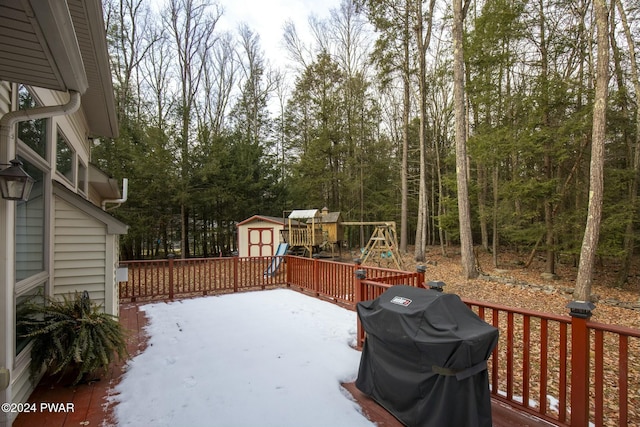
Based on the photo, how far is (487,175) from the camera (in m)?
14.6

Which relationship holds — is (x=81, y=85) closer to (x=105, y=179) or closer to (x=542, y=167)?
(x=105, y=179)

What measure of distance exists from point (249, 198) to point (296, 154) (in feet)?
16.4

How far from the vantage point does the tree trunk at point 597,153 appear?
22.1ft

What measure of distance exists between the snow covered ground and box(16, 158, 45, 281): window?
51.1 inches

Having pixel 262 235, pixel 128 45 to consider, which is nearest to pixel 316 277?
pixel 262 235

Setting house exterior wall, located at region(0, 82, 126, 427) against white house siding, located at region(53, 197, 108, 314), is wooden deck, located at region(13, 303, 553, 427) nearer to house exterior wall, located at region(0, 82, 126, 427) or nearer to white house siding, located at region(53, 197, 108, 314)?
house exterior wall, located at region(0, 82, 126, 427)

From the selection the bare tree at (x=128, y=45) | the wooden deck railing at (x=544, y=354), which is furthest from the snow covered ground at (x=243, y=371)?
the bare tree at (x=128, y=45)

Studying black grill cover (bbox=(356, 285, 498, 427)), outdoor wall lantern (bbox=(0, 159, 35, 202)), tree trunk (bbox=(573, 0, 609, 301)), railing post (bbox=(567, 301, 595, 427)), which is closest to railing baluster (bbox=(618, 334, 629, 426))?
railing post (bbox=(567, 301, 595, 427))

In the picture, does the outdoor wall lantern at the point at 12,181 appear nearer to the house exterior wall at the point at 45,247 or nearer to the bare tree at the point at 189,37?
the house exterior wall at the point at 45,247

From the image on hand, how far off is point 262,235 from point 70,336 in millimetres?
11107

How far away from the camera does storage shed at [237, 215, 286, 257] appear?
13.8 metres

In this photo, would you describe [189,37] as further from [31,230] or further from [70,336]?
[70,336]

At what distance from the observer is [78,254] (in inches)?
138

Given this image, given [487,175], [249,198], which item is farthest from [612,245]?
[249,198]
